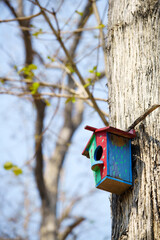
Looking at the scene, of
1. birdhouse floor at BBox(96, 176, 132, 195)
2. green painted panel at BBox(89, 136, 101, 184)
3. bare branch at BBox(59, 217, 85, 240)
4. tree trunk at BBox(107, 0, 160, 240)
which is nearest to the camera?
tree trunk at BBox(107, 0, 160, 240)

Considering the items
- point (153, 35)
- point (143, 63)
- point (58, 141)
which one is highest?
point (58, 141)

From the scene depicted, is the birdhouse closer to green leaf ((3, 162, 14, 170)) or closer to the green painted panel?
the green painted panel

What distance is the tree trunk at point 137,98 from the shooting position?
1827 millimetres

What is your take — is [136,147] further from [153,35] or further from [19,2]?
[19,2]

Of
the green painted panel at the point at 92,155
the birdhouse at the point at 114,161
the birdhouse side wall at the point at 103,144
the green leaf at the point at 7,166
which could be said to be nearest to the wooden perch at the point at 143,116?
the birdhouse at the point at 114,161

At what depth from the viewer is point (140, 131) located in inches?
79.2

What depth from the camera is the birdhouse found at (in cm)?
197

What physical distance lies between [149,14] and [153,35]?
6.1 inches

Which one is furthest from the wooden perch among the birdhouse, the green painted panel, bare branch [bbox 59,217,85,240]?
bare branch [bbox 59,217,85,240]

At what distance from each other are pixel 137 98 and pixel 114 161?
37 cm

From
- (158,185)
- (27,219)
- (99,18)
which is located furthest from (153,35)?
(27,219)

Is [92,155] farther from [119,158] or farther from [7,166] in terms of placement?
[7,166]

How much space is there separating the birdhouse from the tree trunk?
0.12 feet

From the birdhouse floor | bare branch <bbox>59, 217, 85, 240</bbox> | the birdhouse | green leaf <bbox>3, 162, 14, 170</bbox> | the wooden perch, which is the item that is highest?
bare branch <bbox>59, 217, 85, 240</bbox>
